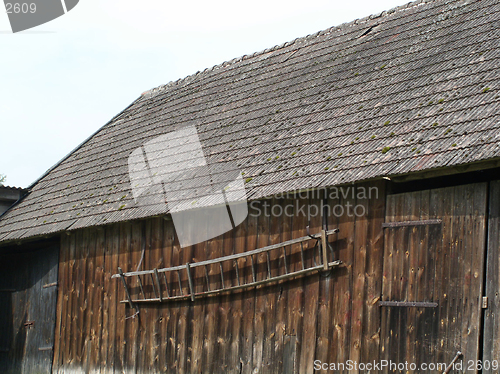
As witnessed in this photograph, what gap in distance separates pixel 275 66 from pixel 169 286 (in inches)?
182

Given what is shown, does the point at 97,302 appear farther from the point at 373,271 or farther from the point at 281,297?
the point at 373,271

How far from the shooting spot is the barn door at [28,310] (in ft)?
32.7

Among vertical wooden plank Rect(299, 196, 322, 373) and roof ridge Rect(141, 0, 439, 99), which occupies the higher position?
roof ridge Rect(141, 0, 439, 99)

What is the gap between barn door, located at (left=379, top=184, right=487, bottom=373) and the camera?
210 inches

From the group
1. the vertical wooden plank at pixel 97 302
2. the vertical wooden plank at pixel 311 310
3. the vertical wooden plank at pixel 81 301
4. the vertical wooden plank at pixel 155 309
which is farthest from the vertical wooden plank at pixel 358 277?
the vertical wooden plank at pixel 81 301

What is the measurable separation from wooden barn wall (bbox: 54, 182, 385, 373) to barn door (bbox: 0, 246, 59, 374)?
34cm

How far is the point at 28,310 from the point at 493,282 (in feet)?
26.7

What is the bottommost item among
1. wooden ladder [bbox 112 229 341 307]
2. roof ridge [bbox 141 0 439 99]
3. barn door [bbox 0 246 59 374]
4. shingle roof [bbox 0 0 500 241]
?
barn door [bbox 0 246 59 374]

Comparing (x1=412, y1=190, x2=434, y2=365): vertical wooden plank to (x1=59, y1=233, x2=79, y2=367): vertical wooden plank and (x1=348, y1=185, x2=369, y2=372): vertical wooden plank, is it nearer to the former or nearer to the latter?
(x1=348, y1=185, x2=369, y2=372): vertical wooden plank

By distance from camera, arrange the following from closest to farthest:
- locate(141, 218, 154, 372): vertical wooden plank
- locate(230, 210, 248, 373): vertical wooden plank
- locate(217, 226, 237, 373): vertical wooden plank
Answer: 1. locate(230, 210, 248, 373): vertical wooden plank
2. locate(217, 226, 237, 373): vertical wooden plank
3. locate(141, 218, 154, 372): vertical wooden plank

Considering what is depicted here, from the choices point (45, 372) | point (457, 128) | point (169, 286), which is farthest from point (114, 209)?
point (457, 128)

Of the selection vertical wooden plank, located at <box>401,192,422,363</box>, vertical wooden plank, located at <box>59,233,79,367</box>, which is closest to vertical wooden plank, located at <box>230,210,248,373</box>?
vertical wooden plank, located at <box>401,192,422,363</box>

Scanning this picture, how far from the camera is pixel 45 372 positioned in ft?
32.0

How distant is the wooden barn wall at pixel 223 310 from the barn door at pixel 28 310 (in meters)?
0.34
